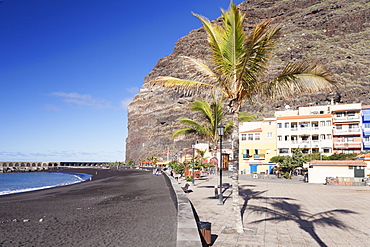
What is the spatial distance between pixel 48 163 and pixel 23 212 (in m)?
197

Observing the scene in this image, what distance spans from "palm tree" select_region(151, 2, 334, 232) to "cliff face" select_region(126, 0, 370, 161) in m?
86.1

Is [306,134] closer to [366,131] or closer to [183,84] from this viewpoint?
[366,131]

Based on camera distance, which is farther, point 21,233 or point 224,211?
point 224,211

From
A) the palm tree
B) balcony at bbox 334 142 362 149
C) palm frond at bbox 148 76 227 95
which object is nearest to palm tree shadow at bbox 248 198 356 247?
the palm tree

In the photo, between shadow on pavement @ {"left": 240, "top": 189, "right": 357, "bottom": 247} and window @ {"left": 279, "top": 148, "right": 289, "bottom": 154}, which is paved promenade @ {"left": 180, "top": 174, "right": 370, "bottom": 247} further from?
window @ {"left": 279, "top": 148, "right": 289, "bottom": 154}

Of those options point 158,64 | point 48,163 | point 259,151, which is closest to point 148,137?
point 158,64

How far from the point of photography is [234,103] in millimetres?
8266

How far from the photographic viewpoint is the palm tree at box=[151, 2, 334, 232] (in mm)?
7414

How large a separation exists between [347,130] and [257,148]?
17.9 meters

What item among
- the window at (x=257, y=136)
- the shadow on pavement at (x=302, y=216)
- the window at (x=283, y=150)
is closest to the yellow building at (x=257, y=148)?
the window at (x=257, y=136)


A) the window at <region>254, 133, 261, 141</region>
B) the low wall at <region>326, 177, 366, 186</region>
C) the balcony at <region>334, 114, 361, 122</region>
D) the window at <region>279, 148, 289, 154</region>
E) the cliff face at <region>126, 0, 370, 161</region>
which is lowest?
the low wall at <region>326, 177, 366, 186</region>

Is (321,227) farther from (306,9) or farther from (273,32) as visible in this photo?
(306,9)

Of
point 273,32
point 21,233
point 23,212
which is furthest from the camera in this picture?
point 23,212

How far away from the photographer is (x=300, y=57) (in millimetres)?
119750
